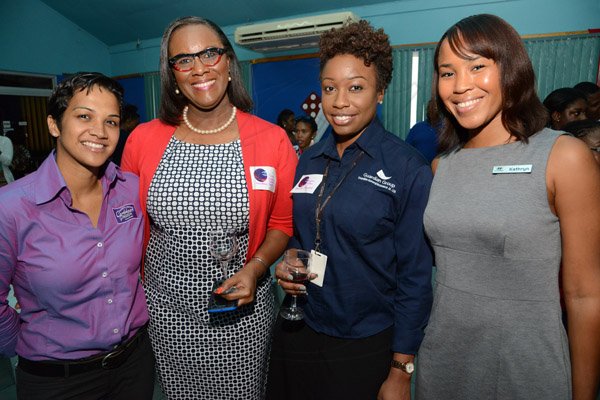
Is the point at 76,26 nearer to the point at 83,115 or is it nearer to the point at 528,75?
the point at 83,115

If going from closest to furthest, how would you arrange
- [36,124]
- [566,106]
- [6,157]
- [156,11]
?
[566,106]
[6,157]
[156,11]
[36,124]

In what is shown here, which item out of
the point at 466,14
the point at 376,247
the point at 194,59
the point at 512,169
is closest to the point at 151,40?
the point at 466,14

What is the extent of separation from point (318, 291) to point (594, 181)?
93 centimetres

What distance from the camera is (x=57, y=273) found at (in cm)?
130

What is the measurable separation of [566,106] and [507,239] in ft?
9.70

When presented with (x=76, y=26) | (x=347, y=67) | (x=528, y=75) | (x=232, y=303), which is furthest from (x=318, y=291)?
(x=76, y=26)

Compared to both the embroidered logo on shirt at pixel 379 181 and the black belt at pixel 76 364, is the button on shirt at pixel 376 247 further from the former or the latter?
the black belt at pixel 76 364

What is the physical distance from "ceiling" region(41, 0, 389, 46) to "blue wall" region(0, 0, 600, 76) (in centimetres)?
24

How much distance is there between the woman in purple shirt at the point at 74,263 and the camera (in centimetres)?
130

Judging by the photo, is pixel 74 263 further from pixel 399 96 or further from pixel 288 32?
pixel 288 32

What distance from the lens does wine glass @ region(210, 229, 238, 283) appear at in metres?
1.53

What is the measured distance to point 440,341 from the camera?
136cm

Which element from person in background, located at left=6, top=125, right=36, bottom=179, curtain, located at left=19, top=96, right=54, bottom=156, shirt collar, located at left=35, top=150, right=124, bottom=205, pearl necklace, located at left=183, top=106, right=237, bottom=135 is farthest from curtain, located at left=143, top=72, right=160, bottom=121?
shirt collar, located at left=35, top=150, right=124, bottom=205

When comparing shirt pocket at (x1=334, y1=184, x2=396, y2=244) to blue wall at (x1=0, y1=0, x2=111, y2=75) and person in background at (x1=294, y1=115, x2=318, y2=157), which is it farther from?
blue wall at (x1=0, y1=0, x2=111, y2=75)
